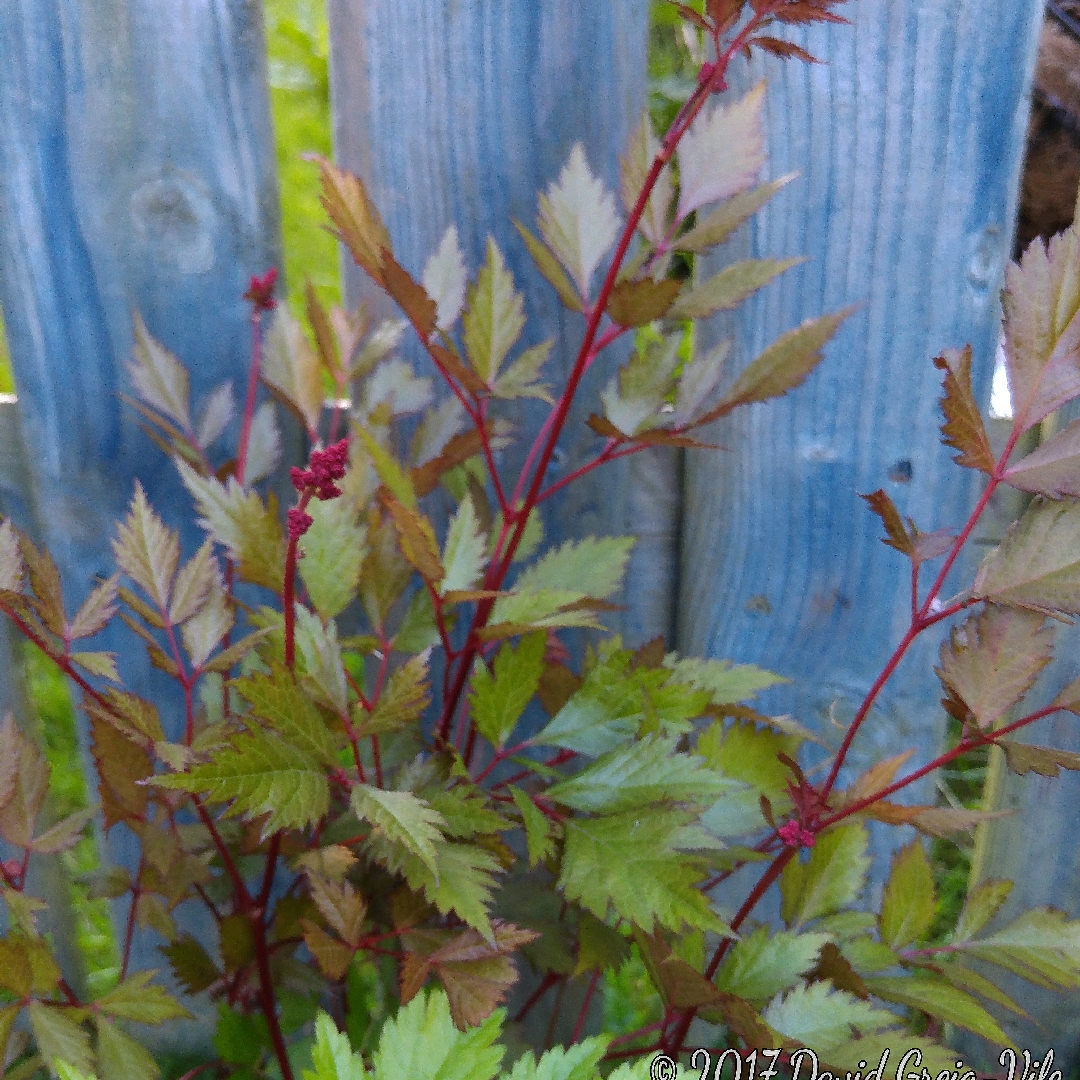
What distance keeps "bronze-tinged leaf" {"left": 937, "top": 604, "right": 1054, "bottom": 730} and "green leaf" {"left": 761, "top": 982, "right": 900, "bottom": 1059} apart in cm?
24

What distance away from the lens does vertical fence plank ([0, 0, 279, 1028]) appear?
1000 millimetres

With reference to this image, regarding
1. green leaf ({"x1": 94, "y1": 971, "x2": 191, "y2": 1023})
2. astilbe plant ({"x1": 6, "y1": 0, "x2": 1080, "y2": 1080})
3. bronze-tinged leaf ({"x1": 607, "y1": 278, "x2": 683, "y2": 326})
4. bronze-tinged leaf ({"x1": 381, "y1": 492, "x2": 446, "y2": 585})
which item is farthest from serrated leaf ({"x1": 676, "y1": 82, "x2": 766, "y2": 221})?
green leaf ({"x1": 94, "y1": 971, "x2": 191, "y2": 1023})

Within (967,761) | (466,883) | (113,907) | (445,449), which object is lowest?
(967,761)

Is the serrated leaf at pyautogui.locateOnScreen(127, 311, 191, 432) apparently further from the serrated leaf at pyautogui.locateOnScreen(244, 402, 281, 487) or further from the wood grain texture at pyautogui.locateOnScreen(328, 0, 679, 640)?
the wood grain texture at pyautogui.locateOnScreen(328, 0, 679, 640)

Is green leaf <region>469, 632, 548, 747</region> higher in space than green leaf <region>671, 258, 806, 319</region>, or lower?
lower

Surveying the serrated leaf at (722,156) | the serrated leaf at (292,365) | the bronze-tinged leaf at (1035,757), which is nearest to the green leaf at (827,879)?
the bronze-tinged leaf at (1035,757)

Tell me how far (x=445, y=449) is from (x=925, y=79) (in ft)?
2.12

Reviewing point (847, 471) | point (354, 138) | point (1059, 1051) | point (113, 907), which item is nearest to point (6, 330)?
point (354, 138)

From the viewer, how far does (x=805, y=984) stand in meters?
0.74

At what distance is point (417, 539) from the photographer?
68cm

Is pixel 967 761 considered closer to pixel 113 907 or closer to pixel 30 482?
pixel 113 907

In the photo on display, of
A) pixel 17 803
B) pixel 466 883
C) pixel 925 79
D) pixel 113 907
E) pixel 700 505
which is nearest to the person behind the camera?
pixel 466 883

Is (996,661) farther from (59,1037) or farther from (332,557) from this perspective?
(59,1037)

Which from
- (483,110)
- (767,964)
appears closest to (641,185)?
(483,110)
